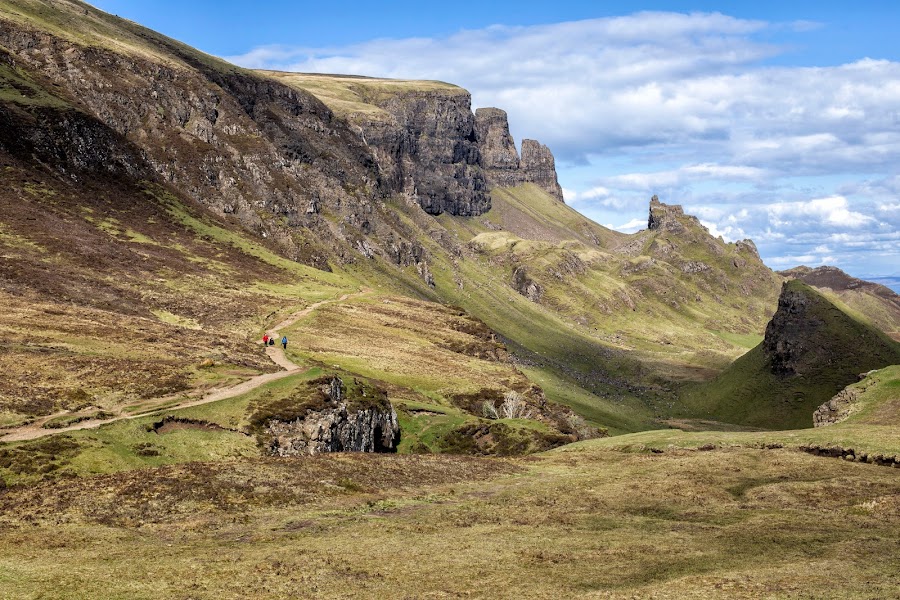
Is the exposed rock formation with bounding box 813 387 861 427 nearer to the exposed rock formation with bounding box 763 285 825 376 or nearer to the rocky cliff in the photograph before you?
the rocky cliff

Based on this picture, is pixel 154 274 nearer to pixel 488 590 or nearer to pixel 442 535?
pixel 442 535

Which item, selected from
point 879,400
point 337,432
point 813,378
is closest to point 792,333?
point 813,378

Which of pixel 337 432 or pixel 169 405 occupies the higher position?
pixel 169 405

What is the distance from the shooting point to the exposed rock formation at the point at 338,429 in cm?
7294

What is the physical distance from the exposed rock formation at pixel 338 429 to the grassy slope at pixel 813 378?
113293 mm

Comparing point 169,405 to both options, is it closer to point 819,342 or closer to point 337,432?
point 337,432

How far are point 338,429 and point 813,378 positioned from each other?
13729cm

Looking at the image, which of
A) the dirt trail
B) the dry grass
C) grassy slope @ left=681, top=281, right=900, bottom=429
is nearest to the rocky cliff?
grassy slope @ left=681, top=281, right=900, bottom=429

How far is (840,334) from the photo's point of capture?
183m

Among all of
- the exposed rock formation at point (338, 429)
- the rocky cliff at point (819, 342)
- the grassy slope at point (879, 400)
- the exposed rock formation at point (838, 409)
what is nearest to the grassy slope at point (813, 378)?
the rocky cliff at point (819, 342)

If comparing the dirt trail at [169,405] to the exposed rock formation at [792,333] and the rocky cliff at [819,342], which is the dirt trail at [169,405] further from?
the rocky cliff at [819,342]

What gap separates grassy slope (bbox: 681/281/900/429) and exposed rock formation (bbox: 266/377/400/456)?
11329 cm

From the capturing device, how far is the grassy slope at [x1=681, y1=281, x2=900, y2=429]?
171 m

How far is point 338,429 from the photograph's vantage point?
79500 mm
